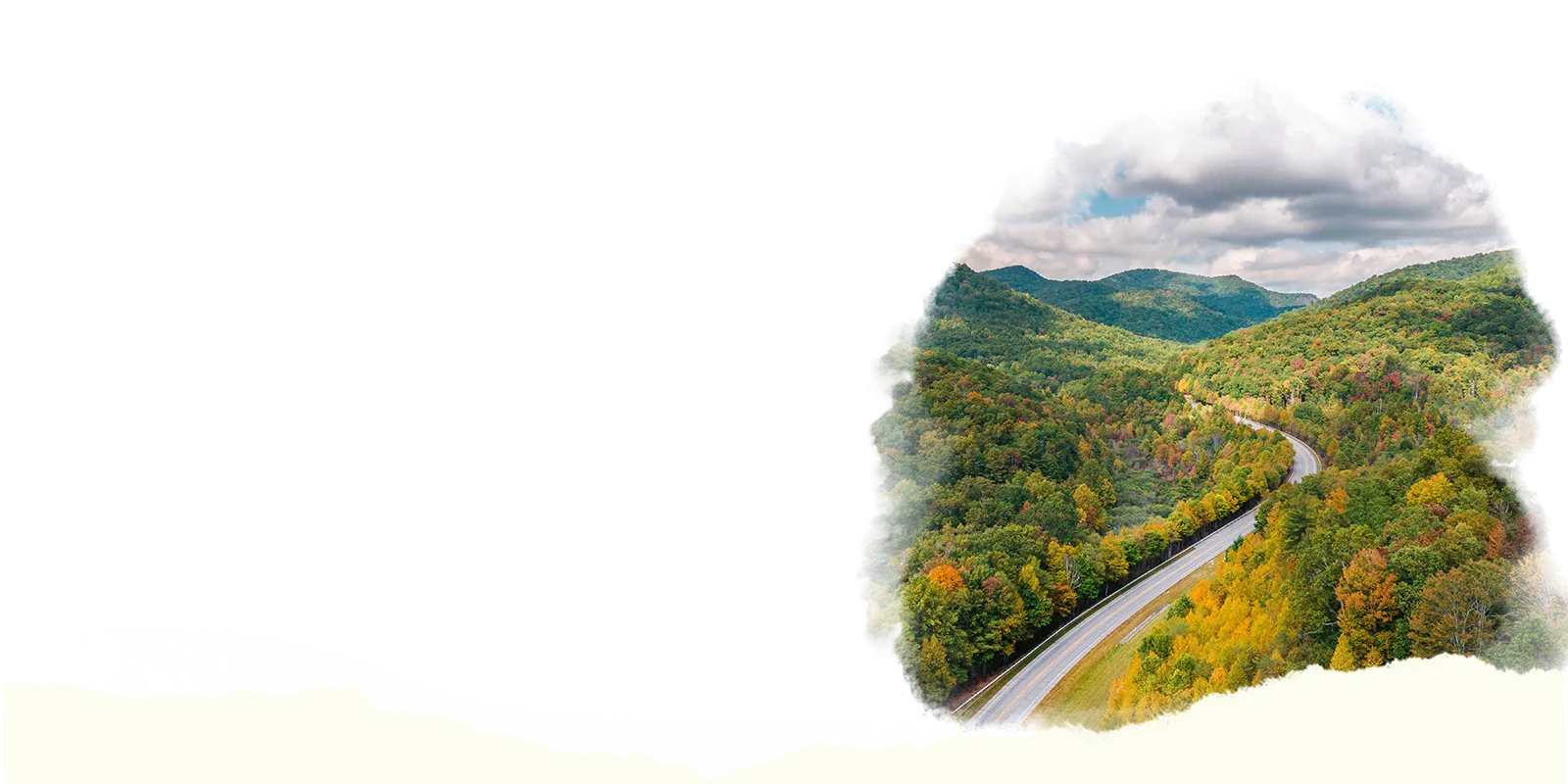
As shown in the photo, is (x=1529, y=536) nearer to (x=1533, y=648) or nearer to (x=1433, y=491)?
(x=1433, y=491)

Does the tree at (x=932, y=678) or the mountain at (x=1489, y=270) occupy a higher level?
the mountain at (x=1489, y=270)

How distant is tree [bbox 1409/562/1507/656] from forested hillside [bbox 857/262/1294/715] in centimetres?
153

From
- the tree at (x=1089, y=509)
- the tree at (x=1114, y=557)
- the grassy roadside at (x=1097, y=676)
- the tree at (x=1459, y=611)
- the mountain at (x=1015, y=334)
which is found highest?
the mountain at (x=1015, y=334)

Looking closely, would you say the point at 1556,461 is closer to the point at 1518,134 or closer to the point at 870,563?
the point at 1518,134

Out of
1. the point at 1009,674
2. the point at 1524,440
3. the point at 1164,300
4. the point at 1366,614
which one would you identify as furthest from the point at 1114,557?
the point at 1524,440

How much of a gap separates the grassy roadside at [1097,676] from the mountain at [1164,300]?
2.69 metres

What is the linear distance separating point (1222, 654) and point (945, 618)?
2.23 metres

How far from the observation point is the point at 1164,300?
967 cm

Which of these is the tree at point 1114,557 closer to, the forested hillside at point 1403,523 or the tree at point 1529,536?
the forested hillside at point 1403,523

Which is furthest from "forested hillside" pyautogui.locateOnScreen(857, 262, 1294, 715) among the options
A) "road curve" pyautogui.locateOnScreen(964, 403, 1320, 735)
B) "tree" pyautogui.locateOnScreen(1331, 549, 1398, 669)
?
"tree" pyautogui.locateOnScreen(1331, 549, 1398, 669)

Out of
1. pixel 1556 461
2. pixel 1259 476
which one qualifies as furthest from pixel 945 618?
pixel 1556 461

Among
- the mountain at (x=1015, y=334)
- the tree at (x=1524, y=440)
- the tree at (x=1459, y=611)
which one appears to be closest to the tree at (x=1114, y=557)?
the mountain at (x=1015, y=334)

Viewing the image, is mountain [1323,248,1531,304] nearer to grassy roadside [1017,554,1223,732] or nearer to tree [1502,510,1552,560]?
tree [1502,510,1552,560]

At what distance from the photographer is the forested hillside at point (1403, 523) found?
22.5 feet
